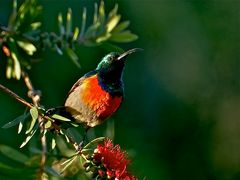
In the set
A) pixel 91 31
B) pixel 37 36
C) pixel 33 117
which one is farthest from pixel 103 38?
pixel 33 117

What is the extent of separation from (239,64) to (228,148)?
73cm

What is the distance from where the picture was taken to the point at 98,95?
1.99 m

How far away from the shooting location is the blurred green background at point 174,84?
12.1 feet

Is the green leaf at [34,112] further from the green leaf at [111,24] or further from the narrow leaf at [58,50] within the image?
the green leaf at [111,24]

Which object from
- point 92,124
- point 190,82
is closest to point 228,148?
point 190,82

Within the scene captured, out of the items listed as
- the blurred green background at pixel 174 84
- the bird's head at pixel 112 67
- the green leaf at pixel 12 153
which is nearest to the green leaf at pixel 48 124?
the green leaf at pixel 12 153

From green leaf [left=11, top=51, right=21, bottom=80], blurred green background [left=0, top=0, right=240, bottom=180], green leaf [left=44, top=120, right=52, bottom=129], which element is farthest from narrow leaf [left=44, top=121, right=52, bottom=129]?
blurred green background [left=0, top=0, right=240, bottom=180]

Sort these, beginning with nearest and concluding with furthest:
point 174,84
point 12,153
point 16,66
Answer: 1. point 12,153
2. point 16,66
3. point 174,84

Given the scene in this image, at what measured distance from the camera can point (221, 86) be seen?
492 cm

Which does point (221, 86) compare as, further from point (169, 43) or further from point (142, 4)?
point (142, 4)

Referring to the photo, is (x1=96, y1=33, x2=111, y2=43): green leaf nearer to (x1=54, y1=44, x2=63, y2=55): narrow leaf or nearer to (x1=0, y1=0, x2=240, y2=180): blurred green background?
(x1=54, y1=44, x2=63, y2=55): narrow leaf

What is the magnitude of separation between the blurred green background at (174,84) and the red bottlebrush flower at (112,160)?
5.92ft

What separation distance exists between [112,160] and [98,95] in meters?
0.47

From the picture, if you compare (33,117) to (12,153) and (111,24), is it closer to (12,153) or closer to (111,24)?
(12,153)
